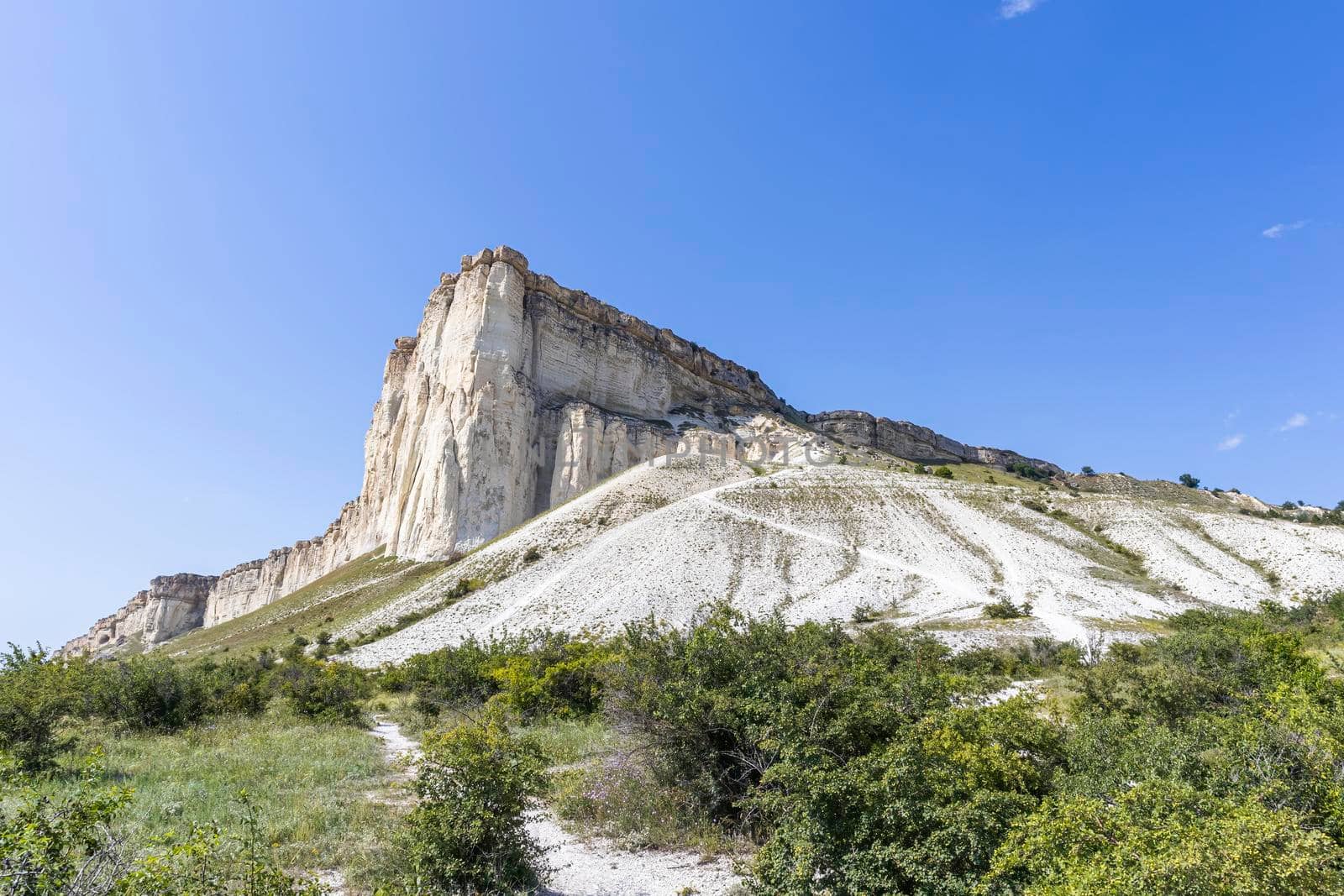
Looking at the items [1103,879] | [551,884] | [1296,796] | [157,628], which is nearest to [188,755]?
[551,884]

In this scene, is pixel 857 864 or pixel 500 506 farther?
pixel 500 506

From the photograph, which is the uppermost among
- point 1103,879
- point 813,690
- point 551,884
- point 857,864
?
point 813,690

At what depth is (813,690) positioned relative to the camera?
31.7 feet

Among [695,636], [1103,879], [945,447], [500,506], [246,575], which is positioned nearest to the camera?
[1103,879]

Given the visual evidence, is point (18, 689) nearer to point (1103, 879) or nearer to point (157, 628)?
point (1103, 879)

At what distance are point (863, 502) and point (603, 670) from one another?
46632mm

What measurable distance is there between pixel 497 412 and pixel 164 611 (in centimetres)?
9181

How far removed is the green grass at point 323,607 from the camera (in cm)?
4919

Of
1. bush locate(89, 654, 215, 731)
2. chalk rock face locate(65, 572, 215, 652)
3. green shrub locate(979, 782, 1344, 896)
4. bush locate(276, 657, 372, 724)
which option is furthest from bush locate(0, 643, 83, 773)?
chalk rock face locate(65, 572, 215, 652)

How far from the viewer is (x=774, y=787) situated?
867cm

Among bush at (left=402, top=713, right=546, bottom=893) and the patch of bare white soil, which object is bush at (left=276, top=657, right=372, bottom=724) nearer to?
the patch of bare white soil

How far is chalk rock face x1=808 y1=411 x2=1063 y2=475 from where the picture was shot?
12512cm

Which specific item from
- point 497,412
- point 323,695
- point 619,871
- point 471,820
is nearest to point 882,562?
Answer: point 323,695

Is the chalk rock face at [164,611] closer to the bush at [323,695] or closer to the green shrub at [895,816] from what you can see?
the bush at [323,695]
